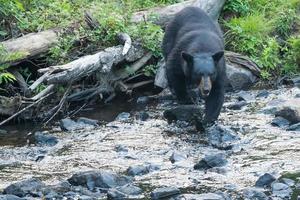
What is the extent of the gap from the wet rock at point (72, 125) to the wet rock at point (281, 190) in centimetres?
319

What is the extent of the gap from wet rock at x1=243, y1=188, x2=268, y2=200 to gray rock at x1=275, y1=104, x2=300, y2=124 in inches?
98.2

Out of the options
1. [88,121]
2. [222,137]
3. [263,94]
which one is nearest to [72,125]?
[88,121]

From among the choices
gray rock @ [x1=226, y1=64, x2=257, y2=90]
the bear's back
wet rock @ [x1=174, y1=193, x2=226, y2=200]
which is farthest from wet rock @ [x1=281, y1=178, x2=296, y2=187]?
gray rock @ [x1=226, y1=64, x2=257, y2=90]

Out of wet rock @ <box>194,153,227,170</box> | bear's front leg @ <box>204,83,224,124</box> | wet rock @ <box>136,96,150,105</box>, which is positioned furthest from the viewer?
wet rock @ <box>136,96,150,105</box>

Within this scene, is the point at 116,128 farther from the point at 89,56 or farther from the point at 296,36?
the point at 296,36

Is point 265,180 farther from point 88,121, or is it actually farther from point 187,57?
point 88,121

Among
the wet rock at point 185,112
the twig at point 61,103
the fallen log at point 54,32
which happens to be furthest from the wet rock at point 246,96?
the twig at point 61,103

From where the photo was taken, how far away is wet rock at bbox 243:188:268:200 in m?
5.93

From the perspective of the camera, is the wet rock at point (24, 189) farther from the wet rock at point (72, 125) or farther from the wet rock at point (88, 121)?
the wet rock at point (88, 121)

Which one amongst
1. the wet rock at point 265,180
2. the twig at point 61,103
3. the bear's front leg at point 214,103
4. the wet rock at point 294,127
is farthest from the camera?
the twig at point 61,103

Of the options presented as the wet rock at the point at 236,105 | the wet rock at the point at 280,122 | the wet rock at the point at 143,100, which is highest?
the wet rock at the point at 280,122

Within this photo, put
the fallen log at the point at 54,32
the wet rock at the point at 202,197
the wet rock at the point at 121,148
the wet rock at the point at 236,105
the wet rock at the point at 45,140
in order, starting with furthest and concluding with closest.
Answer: the wet rock at the point at 236,105 < the fallen log at the point at 54,32 < the wet rock at the point at 45,140 < the wet rock at the point at 121,148 < the wet rock at the point at 202,197

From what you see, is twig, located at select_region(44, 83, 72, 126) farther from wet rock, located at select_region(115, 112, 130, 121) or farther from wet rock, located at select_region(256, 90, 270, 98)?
wet rock, located at select_region(256, 90, 270, 98)

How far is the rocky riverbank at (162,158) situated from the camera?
20.2 feet
